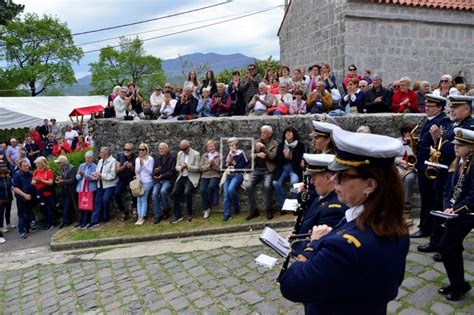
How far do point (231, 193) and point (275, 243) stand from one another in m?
6.01

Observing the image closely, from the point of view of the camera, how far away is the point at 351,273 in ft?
5.56

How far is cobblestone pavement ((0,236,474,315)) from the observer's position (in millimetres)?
4602

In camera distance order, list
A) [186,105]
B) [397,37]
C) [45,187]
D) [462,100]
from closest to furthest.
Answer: [462,100] → [186,105] → [45,187] → [397,37]

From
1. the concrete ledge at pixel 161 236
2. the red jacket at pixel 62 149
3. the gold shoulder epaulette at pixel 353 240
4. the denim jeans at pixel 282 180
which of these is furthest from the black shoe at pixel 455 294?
the red jacket at pixel 62 149

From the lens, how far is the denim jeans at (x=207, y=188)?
8828 millimetres

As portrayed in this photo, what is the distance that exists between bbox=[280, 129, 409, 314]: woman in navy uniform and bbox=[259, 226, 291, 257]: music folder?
2.02ft

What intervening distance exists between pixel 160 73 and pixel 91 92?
378 inches

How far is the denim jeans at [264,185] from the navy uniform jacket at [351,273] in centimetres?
643

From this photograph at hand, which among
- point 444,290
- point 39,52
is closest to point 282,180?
Result: point 444,290

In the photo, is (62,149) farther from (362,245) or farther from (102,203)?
(362,245)

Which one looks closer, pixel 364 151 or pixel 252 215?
pixel 364 151

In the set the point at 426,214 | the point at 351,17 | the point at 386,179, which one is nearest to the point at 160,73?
the point at 351,17

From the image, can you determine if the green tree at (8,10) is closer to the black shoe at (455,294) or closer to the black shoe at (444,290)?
the black shoe at (444,290)

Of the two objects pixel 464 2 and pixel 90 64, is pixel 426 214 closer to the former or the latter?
pixel 464 2
